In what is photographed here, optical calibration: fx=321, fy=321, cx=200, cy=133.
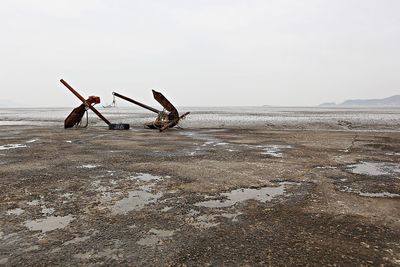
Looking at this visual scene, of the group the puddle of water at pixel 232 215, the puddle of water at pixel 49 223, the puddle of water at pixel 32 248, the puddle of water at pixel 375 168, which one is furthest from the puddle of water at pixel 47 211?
the puddle of water at pixel 375 168

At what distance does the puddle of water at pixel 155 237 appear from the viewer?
526cm

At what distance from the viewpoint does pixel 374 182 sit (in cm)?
938

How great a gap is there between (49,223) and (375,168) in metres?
10.7

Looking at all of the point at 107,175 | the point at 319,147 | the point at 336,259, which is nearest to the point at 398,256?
the point at 336,259

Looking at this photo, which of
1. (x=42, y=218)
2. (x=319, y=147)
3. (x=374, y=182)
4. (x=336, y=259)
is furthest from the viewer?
(x=319, y=147)

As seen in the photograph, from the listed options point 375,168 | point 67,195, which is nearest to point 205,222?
point 67,195

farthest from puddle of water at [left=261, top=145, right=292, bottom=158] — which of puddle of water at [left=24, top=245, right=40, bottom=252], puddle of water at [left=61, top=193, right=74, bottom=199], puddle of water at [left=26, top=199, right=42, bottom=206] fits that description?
puddle of water at [left=24, top=245, right=40, bottom=252]

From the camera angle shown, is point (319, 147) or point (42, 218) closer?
point (42, 218)

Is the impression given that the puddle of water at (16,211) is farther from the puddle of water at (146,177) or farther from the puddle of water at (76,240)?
the puddle of water at (146,177)

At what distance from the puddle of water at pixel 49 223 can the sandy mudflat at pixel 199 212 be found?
0.02 m

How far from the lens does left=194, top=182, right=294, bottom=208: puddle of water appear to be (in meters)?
7.33

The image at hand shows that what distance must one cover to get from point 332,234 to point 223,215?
2.08m

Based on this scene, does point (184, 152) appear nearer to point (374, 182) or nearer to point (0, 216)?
point (374, 182)

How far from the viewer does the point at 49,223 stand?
6102 millimetres
